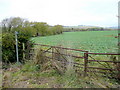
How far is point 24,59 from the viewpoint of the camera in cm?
529

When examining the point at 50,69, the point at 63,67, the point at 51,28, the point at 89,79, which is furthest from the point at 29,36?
the point at 51,28

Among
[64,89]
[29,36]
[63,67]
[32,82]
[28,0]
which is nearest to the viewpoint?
[64,89]

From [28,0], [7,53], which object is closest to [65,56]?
[7,53]

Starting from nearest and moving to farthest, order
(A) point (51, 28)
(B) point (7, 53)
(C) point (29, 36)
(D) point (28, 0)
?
(B) point (7, 53)
(C) point (29, 36)
(D) point (28, 0)
(A) point (51, 28)

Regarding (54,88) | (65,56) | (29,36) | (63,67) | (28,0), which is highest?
(28,0)

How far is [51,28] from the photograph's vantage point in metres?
44.5

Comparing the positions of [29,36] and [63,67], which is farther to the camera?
[29,36]

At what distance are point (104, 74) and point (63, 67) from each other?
163cm

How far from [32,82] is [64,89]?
1.20 meters

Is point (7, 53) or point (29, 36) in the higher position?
point (29, 36)

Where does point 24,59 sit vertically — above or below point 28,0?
below

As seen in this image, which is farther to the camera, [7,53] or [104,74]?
[7,53]

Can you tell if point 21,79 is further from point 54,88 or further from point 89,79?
point 89,79

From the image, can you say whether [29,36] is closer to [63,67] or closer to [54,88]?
[63,67]
